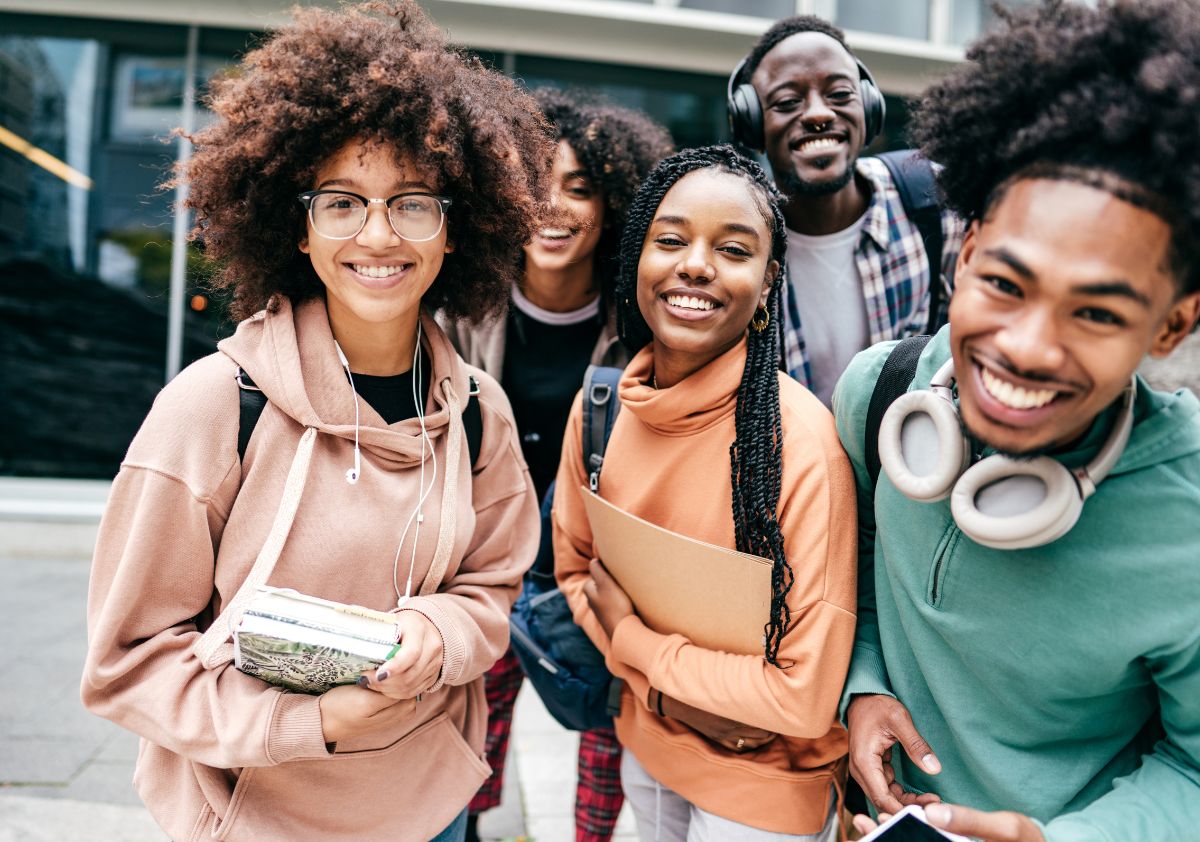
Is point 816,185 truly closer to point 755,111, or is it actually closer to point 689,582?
point 755,111

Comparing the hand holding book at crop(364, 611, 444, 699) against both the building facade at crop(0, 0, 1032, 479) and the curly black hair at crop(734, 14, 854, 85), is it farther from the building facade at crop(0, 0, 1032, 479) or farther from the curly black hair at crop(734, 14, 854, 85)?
the building facade at crop(0, 0, 1032, 479)

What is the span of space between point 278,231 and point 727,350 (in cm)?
112

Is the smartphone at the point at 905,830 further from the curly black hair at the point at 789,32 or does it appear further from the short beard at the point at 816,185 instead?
the curly black hair at the point at 789,32

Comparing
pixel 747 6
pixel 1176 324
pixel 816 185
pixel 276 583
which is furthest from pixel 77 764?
pixel 747 6

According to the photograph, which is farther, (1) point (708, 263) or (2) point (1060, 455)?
(1) point (708, 263)

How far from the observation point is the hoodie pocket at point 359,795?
1.68m

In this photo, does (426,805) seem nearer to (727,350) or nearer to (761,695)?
(761,695)

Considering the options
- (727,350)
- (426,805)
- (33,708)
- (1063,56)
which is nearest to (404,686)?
(426,805)

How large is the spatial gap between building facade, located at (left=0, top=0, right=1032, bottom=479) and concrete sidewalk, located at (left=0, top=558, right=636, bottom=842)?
2.59 metres

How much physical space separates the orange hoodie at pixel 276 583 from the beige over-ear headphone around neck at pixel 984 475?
3.21 ft

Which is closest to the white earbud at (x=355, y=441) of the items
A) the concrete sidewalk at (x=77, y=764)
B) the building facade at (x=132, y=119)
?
the concrete sidewalk at (x=77, y=764)

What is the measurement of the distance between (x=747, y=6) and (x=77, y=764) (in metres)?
6.61

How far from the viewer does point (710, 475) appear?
6.39 ft

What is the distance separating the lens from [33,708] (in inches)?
153
